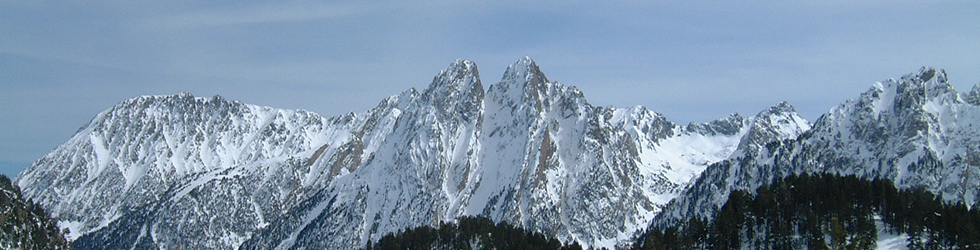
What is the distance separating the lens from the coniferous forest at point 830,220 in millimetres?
149250

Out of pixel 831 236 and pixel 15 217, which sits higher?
pixel 15 217

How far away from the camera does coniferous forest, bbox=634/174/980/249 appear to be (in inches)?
5876

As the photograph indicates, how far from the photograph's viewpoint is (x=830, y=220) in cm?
16288

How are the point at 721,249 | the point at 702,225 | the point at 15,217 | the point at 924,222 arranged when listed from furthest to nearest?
1. the point at 15,217
2. the point at 702,225
3. the point at 721,249
4. the point at 924,222

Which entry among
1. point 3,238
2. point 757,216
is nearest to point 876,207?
point 757,216

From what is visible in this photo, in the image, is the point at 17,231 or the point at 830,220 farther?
the point at 17,231

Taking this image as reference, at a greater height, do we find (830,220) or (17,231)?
(17,231)

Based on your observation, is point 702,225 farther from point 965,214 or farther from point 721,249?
point 965,214

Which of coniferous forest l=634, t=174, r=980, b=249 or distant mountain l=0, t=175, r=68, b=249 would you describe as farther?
distant mountain l=0, t=175, r=68, b=249

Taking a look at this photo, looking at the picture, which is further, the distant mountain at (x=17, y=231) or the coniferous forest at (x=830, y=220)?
the distant mountain at (x=17, y=231)

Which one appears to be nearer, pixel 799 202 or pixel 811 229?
pixel 811 229

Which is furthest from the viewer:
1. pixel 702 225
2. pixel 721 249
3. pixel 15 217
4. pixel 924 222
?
pixel 15 217

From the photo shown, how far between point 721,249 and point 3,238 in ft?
476

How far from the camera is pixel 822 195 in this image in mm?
170375
